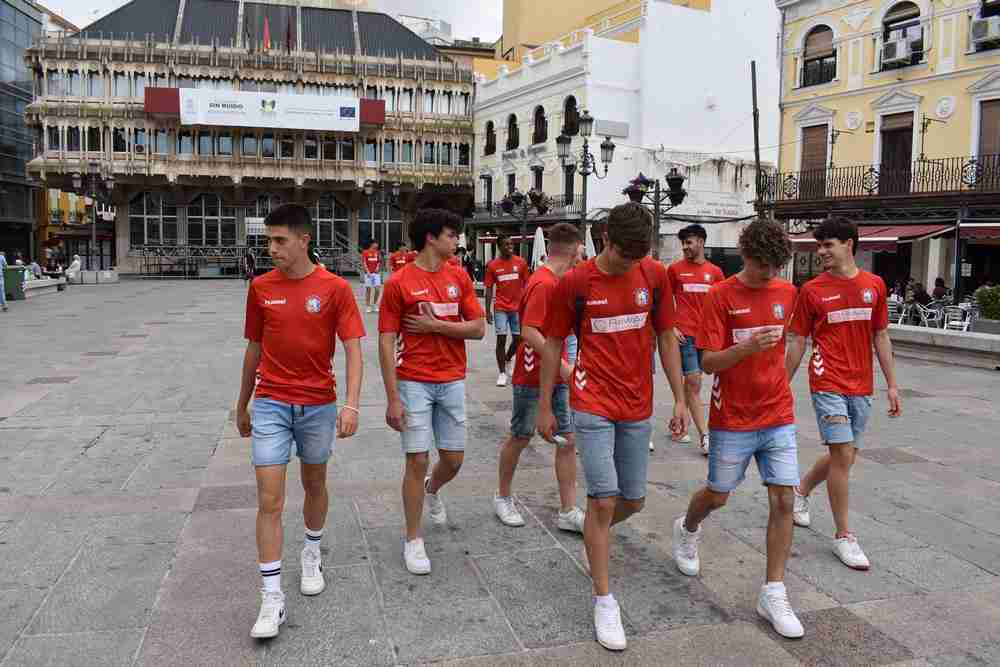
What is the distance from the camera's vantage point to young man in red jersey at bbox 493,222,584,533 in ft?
15.5

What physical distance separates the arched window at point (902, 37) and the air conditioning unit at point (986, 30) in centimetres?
155

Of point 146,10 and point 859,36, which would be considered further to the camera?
point 146,10

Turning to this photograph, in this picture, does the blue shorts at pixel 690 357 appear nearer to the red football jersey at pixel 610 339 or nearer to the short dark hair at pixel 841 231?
the short dark hair at pixel 841 231

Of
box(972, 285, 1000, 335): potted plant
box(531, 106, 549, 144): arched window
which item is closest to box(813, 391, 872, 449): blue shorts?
box(972, 285, 1000, 335): potted plant

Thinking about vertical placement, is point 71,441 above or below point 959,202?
below

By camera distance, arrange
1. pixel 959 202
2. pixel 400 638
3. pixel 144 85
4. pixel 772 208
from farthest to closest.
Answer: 1. pixel 144 85
2. pixel 772 208
3. pixel 959 202
4. pixel 400 638

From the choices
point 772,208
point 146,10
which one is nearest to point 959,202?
point 772,208

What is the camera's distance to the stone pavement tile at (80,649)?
10.6 ft

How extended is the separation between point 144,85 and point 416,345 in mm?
44196

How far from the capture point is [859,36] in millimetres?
24172

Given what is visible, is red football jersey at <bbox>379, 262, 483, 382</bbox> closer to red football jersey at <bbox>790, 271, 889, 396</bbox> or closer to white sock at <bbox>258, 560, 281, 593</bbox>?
white sock at <bbox>258, 560, 281, 593</bbox>

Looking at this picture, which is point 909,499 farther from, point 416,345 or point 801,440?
point 416,345

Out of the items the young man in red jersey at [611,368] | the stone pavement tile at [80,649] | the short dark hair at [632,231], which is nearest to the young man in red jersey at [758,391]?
the young man in red jersey at [611,368]

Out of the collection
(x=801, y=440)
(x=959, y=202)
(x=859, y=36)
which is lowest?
(x=801, y=440)
